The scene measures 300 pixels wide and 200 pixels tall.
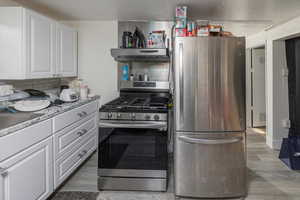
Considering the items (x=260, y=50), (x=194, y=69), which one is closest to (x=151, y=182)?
(x=194, y=69)

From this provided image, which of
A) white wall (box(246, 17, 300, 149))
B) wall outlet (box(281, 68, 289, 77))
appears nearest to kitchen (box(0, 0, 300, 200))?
white wall (box(246, 17, 300, 149))

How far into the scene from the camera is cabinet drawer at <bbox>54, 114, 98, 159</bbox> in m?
2.27

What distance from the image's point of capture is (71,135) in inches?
101

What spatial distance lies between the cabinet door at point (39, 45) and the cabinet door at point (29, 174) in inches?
34.8

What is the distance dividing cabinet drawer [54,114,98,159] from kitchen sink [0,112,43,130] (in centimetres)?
35

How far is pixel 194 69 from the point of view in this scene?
2186 mm

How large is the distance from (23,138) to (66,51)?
71.0 inches

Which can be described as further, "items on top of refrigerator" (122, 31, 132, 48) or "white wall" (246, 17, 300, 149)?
"white wall" (246, 17, 300, 149)

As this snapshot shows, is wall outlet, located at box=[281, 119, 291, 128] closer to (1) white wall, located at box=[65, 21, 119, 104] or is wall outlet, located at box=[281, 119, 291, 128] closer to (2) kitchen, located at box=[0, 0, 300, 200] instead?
(2) kitchen, located at box=[0, 0, 300, 200]

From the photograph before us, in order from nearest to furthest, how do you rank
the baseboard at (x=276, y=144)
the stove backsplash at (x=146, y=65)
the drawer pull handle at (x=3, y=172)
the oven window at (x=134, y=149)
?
the drawer pull handle at (x=3, y=172) → the oven window at (x=134, y=149) → the stove backsplash at (x=146, y=65) → the baseboard at (x=276, y=144)

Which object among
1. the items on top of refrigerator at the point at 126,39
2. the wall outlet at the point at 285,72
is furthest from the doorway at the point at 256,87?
the items on top of refrigerator at the point at 126,39

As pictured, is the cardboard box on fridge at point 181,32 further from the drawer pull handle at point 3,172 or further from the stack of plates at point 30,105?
the drawer pull handle at point 3,172

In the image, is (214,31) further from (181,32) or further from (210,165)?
(210,165)

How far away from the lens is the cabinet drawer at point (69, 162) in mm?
2299
